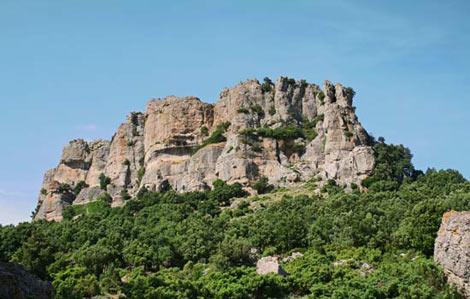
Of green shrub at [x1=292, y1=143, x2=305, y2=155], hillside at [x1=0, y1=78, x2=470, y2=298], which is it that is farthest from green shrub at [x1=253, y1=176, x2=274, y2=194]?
green shrub at [x1=292, y1=143, x2=305, y2=155]

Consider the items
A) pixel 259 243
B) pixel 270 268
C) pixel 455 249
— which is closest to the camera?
pixel 455 249

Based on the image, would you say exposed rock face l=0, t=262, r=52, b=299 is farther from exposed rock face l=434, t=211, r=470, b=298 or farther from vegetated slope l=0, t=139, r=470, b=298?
exposed rock face l=434, t=211, r=470, b=298

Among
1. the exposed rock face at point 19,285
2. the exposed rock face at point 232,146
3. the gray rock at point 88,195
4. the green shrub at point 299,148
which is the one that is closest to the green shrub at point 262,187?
the exposed rock face at point 232,146

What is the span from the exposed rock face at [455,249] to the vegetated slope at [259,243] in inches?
33.7

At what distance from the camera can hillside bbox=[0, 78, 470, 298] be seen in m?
45.5

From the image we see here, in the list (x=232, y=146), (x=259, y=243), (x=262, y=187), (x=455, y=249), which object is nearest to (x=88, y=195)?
(x=232, y=146)

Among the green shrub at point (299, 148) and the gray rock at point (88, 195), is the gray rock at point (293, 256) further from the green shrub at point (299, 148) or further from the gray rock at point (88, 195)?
the gray rock at point (88, 195)

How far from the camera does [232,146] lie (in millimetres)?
93188

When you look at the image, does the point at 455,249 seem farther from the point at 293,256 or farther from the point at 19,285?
the point at 19,285

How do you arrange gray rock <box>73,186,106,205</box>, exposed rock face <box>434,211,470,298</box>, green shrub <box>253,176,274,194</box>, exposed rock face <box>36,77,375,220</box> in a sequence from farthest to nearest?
gray rock <box>73,186,106,205</box> < exposed rock face <box>36,77,375,220</box> < green shrub <box>253,176,274,194</box> < exposed rock face <box>434,211,470,298</box>

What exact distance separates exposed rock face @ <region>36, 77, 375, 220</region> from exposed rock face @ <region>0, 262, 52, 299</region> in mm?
57249

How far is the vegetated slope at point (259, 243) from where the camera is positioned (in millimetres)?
44188

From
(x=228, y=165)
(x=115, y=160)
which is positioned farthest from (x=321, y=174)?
(x=115, y=160)

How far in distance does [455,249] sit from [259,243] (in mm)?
21543
